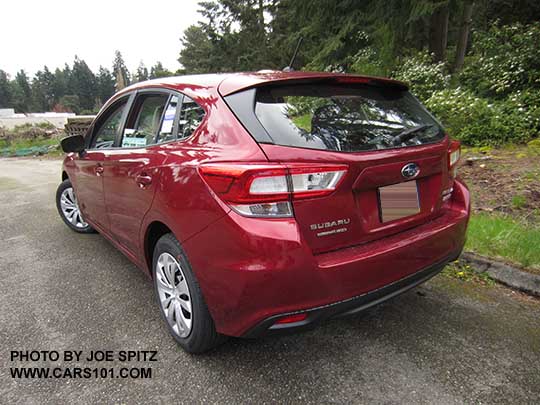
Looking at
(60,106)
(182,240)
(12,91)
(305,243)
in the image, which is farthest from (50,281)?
(12,91)

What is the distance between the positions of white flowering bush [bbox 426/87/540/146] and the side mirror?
5831 millimetres

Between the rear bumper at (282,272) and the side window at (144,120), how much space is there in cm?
98

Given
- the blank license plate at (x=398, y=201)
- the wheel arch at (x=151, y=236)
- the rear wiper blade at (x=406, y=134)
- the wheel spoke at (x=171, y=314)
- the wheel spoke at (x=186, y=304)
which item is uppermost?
the rear wiper blade at (x=406, y=134)

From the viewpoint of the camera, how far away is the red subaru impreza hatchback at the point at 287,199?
1.43m

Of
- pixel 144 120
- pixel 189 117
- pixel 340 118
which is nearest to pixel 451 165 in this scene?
pixel 340 118

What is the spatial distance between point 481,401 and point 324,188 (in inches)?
50.4

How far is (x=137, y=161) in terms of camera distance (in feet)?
7.09

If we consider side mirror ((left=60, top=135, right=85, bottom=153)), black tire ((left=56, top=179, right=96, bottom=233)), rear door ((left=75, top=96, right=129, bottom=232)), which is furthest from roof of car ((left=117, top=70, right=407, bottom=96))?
black tire ((left=56, top=179, right=96, bottom=233))

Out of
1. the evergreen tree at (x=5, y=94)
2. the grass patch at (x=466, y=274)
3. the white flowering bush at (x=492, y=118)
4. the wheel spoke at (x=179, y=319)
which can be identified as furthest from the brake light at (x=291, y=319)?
the evergreen tree at (x=5, y=94)

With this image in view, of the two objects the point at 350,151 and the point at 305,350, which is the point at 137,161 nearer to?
the point at 350,151

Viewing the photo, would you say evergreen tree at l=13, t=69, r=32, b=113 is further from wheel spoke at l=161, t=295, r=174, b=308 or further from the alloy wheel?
wheel spoke at l=161, t=295, r=174, b=308

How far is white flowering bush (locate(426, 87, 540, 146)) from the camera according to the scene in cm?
555

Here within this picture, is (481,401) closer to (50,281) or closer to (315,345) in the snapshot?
(315,345)

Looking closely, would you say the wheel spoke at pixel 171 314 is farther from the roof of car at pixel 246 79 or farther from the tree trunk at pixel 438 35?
the tree trunk at pixel 438 35
